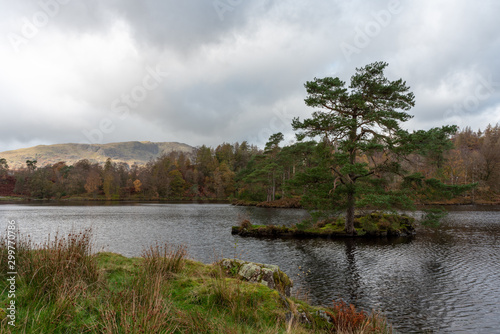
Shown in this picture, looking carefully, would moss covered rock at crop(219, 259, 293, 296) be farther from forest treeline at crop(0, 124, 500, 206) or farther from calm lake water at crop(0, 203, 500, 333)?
forest treeline at crop(0, 124, 500, 206)

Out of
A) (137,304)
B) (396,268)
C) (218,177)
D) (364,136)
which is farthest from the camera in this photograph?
(218,177)

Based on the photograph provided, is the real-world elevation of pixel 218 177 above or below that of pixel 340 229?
above

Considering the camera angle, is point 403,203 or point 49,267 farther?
point 403,203

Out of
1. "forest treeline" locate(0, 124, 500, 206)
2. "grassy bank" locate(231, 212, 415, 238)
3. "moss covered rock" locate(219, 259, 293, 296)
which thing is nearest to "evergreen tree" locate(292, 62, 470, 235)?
"grassy bank" locate(231, 212, 415, 238)

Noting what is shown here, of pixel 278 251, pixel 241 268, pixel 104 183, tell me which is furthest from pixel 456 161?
pixel 104 183

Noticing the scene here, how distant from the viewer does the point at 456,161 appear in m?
71.8

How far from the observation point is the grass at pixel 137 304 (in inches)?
159

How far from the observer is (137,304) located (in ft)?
15.7

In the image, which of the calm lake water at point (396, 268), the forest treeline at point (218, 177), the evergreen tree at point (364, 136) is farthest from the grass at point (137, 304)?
the forest treeline at point (218, 177)

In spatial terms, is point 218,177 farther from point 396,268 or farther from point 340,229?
point 396,268

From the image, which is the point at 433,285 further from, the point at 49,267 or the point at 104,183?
the point at 104,183

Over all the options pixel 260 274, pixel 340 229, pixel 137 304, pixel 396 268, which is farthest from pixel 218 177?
pixel 137 304

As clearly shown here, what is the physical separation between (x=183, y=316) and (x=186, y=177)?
351 ft

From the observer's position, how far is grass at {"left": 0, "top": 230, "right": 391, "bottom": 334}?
4.04 m
